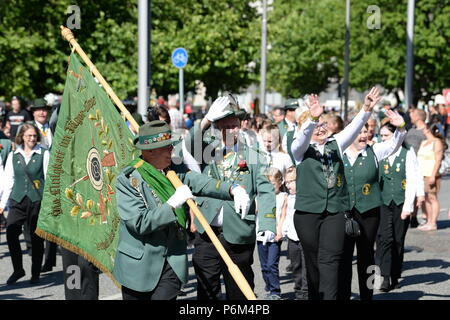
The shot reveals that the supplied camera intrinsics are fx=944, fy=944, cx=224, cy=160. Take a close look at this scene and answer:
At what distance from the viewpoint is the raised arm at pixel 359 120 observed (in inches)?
301

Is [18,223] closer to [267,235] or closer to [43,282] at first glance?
[43,282]

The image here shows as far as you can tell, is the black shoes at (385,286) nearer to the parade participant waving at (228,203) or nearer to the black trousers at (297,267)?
the black trousers at (297,267)

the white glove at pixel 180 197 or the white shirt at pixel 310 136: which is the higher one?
the white shirt at pixel 310 136

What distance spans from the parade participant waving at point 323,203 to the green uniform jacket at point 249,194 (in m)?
0.44

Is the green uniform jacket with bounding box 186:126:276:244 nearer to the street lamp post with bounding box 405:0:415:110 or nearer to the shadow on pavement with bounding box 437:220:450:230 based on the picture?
the shadow on pavement with bounding box 437:220:450:230

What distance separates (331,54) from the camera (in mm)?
58125

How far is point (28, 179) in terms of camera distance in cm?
1110

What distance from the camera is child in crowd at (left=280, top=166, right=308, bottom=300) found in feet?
30.4

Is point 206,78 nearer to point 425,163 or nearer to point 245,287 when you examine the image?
point 425,163

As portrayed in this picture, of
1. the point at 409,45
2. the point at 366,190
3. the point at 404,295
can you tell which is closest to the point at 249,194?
the point at 366,190

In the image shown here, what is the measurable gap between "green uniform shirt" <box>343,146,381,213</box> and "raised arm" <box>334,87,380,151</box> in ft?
2.86

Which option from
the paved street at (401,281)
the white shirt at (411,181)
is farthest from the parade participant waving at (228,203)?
the white shirt at (411,181)

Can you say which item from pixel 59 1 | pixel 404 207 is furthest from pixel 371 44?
pixel 404 207

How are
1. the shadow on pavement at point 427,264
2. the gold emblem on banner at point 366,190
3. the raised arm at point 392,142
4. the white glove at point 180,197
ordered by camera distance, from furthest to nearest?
the shadow on pavement at point 427,264
the raised arm at point 392,142
the gold emblem on banner at point 366,190
the white glove at point 180,197
